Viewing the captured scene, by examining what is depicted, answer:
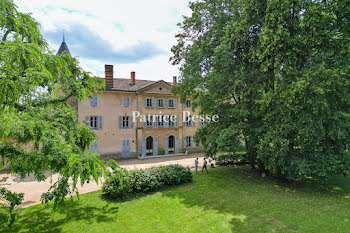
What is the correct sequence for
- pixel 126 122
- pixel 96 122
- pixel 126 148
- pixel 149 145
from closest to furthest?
pixel 96 122
pixel 126 148
pixel 126 122
pixel 149 145

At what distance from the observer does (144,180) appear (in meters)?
12.7

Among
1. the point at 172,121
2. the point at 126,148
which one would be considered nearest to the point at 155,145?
the point at 126,148

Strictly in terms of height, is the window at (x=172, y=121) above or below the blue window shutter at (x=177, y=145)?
above

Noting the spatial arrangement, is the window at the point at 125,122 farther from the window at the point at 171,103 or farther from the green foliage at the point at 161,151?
the window at the point at 171,103

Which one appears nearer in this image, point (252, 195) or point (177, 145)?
point (252, 195)

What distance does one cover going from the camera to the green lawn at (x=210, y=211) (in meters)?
8.55

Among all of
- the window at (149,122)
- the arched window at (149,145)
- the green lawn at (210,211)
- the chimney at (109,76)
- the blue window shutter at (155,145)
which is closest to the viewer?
the green lawn at (210,211)

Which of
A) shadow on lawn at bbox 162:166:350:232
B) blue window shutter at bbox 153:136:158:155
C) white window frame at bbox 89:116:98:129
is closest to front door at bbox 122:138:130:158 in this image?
blue window shutter at bbox 153:136:158:155

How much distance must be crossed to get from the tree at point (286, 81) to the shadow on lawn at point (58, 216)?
7920 mm

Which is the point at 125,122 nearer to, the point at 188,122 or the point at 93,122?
the point at 93,122

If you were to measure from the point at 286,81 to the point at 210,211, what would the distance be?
8542 mm

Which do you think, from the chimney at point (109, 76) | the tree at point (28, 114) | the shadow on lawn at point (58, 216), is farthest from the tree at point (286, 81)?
the chimney at point (109, 76)

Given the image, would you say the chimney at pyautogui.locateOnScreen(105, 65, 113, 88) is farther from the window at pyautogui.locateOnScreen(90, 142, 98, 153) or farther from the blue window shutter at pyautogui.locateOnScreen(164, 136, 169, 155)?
the blue window shutter at pyautogui.locateOnScreen(164, 136, 169, 155)

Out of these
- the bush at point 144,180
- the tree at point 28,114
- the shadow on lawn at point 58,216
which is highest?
the tree at point 28,114
